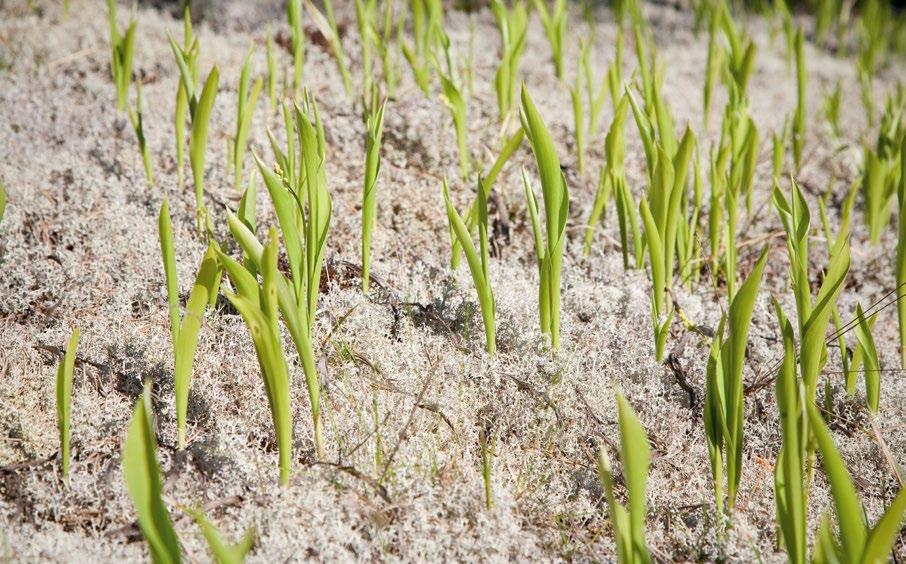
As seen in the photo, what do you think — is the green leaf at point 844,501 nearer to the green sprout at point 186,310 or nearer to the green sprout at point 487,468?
the green sprout at point 487,468

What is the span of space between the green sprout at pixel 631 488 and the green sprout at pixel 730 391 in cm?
26

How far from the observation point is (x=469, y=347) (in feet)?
4.71

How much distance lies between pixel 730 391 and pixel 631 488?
0.98ft

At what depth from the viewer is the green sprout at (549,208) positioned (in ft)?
4.08

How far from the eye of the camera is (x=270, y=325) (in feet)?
3.18

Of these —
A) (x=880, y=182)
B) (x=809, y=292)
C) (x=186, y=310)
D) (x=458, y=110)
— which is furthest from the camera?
(x=880, y=182)

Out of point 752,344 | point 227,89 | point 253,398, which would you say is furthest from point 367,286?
point 227,89

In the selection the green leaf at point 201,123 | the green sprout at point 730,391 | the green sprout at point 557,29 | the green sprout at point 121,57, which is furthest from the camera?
the green sprout at point 557,29

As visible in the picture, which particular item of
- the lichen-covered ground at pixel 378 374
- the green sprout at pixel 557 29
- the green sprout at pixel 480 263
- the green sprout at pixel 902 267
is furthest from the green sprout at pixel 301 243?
the green sprout at pixel 557 29

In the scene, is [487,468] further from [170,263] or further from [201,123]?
[201,123]

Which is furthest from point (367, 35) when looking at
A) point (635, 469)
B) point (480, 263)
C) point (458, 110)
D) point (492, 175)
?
point (635, 469)

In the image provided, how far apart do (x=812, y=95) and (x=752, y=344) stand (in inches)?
93.0

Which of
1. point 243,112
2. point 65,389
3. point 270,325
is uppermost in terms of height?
point 243,112

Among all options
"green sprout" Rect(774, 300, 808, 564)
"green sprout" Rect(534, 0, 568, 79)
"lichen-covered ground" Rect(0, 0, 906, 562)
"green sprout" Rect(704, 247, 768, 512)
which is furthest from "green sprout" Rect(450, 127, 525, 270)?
"green sprout" Rect(534, 0, 568, 79)
